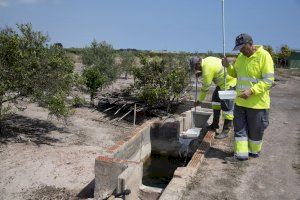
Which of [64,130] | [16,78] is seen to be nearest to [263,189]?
[16,78]

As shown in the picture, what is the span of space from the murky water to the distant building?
39.6m

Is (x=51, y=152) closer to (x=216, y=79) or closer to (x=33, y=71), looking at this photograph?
Result: (x=33, y=71)

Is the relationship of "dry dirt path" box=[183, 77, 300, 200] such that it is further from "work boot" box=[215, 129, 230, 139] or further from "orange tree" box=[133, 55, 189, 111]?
"orange tree" box=[133, 55, 189, 111]

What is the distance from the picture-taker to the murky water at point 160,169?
29.3ft

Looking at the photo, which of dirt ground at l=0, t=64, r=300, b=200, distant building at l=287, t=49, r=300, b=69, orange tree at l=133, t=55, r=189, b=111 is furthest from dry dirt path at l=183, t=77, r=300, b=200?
distant building at l=287, t=49, r=300, b=69

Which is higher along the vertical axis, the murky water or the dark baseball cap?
the dark baseball cap

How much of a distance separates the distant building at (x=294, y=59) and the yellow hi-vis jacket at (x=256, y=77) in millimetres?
42656

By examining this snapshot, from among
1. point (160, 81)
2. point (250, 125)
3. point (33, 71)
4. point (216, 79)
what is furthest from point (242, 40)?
point (160, 81)

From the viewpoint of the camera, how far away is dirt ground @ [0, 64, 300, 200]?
5.57 metres

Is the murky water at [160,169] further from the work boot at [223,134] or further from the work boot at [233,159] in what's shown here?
the work boot at [233,159]

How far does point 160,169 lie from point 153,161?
0.49 m

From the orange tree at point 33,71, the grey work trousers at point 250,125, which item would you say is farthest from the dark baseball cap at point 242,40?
the orange tree at point 33,71

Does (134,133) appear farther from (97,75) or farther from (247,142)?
(97,75)

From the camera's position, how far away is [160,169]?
9.70m
